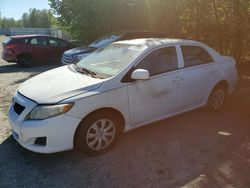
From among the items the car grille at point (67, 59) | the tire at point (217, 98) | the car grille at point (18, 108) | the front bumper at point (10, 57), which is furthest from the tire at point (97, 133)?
the front bumper at point (10, 57)

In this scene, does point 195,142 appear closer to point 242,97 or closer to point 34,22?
point 242,97

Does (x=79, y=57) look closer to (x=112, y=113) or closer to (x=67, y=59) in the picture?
(x=67, y=59)

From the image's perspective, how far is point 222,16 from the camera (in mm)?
11023

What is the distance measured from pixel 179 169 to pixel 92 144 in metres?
1.27

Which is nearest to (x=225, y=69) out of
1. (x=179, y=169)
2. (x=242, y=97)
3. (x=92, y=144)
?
(x=242, y=97)

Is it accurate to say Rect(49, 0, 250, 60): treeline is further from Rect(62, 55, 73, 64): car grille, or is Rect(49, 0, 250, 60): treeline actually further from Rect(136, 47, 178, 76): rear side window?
Rect(136, 47, 178, 76): rear side window

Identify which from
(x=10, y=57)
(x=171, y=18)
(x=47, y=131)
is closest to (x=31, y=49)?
(x=10, y=57)

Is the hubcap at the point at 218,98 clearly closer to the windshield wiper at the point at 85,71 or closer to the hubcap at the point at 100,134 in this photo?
the hubcap at the point at 100,134

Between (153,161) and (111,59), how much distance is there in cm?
185

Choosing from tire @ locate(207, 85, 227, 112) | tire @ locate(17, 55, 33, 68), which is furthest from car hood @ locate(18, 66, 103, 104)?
tire @ locate(17, 55, 33, 68)

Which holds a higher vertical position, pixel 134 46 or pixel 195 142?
pixel 134 46

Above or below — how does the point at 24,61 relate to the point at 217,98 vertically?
above

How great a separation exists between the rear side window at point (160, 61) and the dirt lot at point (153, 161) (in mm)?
1124

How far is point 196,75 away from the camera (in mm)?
5094
